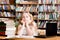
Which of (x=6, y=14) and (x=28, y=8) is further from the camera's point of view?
(x=6, y=14)

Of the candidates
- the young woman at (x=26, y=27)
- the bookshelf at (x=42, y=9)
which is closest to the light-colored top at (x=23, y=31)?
the young woman at (x=26, y=27)

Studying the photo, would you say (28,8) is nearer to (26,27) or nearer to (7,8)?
(7,8)

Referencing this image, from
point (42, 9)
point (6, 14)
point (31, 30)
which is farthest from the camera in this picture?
point (6, 14)

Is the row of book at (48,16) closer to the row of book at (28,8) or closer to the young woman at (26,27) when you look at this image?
the row of book at (28,8)

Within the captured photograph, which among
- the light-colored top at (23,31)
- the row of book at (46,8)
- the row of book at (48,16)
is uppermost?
the row of book at (46,8)

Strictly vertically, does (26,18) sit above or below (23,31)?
above

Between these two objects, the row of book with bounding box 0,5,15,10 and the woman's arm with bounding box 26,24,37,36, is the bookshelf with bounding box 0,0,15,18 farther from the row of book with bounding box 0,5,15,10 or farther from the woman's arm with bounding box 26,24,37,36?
the woman's arm with bounding box 26,24,37,36

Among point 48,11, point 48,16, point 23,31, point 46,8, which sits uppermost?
point 46,8

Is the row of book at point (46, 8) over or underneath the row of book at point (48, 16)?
over

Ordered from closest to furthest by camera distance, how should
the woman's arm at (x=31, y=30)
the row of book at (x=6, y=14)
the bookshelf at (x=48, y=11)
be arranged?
1. the woman's arm at (x=31, y=30)
2. the bookshelf at (x=48, y=11)
3. the row of book at (x=6, y=14)

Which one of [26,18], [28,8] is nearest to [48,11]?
[28,8]

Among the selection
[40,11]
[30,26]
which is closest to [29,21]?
[30,26]

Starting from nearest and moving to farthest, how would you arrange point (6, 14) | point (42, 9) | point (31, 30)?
1. point (31, 30)
2. point (42, 9)
3. point (6, 14)

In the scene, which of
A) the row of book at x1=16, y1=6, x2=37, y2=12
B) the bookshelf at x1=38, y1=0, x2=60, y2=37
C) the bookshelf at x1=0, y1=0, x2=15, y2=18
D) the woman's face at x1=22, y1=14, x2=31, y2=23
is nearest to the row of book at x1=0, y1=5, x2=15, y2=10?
the bookshelf at x1=0, y1=0, x2=15, y2=18
